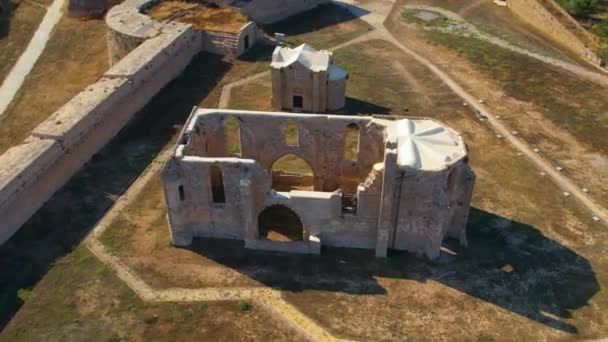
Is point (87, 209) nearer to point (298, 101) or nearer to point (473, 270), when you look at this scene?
point (298, 101)

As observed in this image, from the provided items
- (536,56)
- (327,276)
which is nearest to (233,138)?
(327,276)

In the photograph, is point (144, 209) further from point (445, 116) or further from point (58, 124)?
point (445, 116)

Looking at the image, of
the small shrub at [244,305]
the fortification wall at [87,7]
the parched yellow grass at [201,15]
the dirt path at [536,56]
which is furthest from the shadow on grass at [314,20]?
the small shrub at [244,305]

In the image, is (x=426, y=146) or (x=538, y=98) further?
(x=538, y=98)

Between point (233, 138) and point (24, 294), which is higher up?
point (233, 138)

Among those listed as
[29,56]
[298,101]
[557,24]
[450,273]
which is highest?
[557,24]

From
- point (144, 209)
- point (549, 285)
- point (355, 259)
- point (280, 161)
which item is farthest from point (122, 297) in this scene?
point (549, 285)

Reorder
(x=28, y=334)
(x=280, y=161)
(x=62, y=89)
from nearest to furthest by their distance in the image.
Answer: (x=28, y=334)
(x=280, y=161)
(x=62, y=89)
